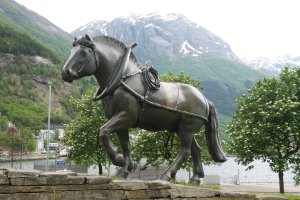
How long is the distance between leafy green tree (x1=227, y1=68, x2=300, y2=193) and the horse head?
55.1 ft

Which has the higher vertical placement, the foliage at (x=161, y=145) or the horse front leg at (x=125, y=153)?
the foliage at (x=161, y=145)

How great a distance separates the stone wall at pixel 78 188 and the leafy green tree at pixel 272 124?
16574 mm

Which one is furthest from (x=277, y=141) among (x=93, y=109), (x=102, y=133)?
(x=102, y=133)

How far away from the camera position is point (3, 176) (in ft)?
23.0

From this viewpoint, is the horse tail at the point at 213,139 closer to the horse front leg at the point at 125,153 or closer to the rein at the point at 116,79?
the horse front leg at the point at 125,153

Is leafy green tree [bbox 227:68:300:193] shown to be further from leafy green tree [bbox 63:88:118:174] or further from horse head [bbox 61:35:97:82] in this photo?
horse head [bbox 61:35:97:82]

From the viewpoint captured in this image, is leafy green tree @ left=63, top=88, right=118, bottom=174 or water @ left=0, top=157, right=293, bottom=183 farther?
water @ left=0, top=157, right=293, bottom=183

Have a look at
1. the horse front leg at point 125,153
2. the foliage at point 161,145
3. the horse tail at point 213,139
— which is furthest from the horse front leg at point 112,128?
the foliage at point 161,145

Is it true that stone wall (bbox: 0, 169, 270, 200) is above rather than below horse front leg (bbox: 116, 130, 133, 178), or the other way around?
below

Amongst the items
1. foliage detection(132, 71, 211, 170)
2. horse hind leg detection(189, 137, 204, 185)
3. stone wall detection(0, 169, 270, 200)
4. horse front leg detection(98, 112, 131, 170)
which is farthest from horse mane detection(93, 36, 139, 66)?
foliage detection(132, 71, 211, 170)

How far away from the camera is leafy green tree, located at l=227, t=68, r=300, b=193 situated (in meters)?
24.2

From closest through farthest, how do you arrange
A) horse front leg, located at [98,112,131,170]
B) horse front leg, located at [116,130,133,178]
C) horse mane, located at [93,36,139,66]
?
horse front leg, located at [98,112,131,170] < horse front leg, located at [116,130,133,178] < horse mane, located at [93,36,139,66]

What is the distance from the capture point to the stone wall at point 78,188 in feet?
23.2

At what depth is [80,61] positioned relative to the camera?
916cm
